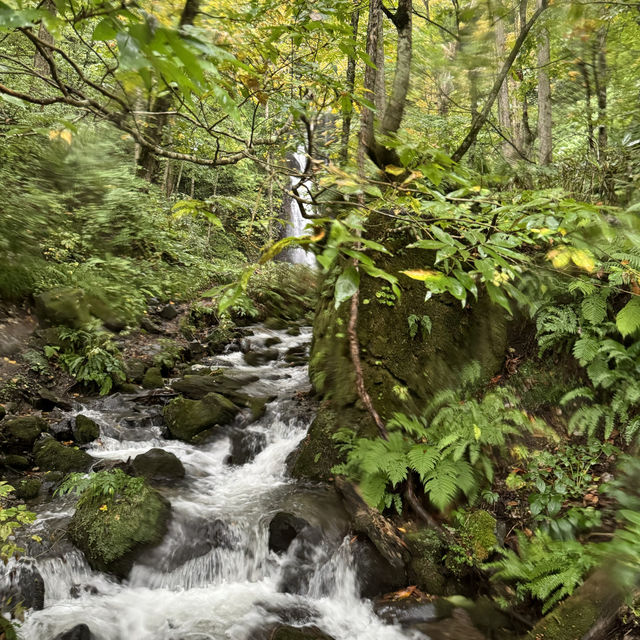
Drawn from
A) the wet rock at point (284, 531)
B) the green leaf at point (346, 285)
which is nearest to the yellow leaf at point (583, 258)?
the green leaf at point (346, 285)

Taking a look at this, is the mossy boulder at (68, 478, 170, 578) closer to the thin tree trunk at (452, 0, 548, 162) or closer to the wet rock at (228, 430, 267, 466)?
the wet rock at (228, 430, 267, 466)

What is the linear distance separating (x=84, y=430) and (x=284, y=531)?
3.34 m

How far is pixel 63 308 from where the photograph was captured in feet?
25.9

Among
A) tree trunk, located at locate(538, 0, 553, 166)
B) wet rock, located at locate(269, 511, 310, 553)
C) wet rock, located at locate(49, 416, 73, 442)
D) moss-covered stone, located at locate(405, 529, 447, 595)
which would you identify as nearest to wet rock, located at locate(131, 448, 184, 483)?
wet rock, located at locate(49, 416, 73, 442)

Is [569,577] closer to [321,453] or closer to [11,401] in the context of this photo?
[321,453]

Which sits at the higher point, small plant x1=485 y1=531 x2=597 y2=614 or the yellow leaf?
the yellow leaf

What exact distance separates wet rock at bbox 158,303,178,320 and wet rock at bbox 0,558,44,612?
717cm

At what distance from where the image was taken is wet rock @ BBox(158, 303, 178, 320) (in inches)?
417

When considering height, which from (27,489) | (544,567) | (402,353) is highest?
(402,353)

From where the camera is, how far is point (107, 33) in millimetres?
1036

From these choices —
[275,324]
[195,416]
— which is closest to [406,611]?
[195,416]

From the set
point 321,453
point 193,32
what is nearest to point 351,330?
point 321,453

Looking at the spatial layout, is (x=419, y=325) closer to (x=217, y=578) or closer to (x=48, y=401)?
(x=217, y=578)

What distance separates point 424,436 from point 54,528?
A: 4097mm
